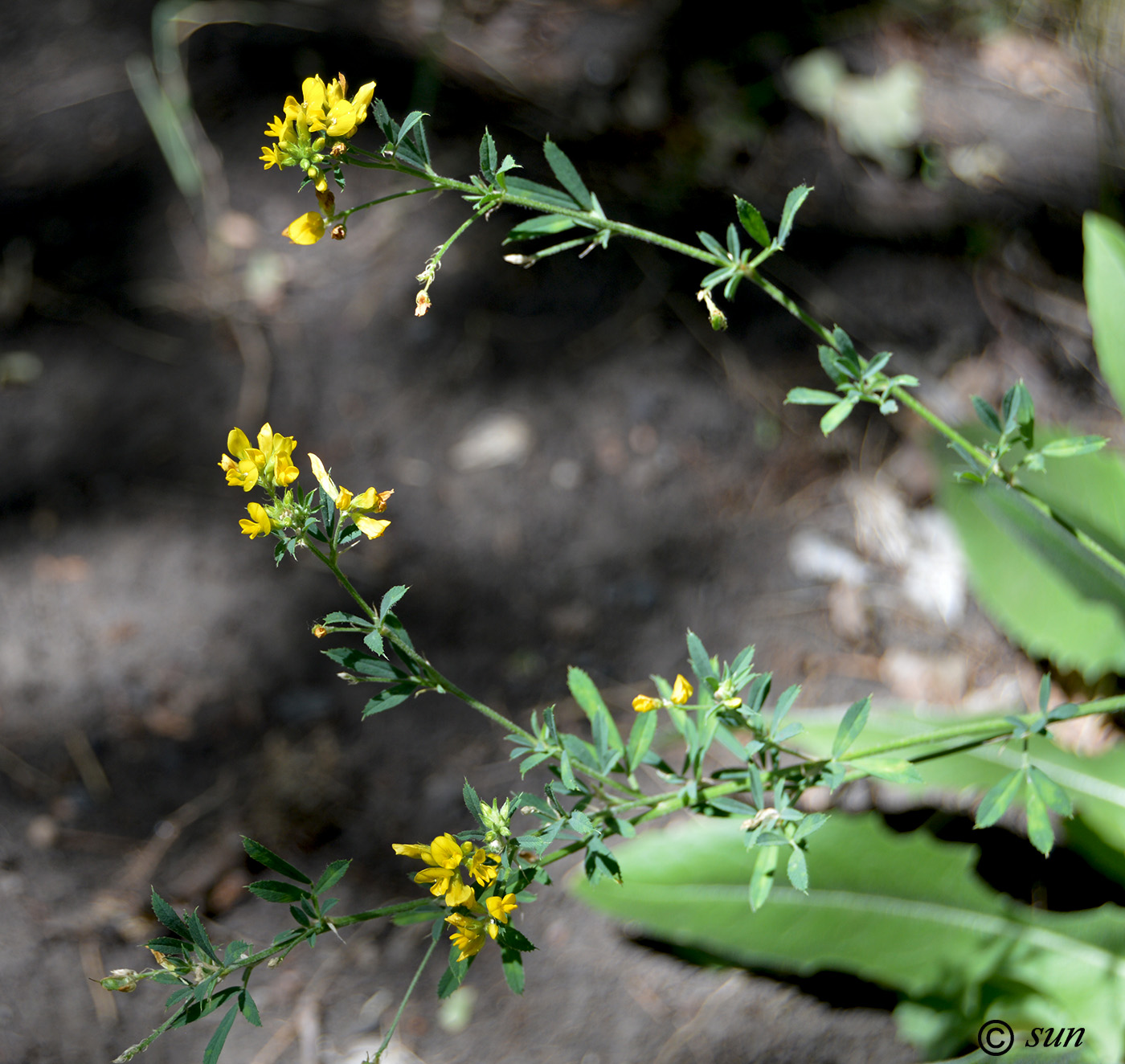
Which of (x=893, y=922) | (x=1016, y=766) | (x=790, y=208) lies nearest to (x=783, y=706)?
(x=790, y=208)

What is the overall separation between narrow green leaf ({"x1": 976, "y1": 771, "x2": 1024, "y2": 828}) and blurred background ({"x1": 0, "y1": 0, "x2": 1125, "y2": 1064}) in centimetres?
77

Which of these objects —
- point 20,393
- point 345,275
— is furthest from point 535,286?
point 20,393

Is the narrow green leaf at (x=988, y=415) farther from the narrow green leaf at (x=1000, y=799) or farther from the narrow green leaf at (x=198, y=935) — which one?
the narrow green leaf at (x=198, y=935)

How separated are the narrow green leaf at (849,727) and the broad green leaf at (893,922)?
1.77ft

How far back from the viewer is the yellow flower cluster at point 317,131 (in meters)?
0.73

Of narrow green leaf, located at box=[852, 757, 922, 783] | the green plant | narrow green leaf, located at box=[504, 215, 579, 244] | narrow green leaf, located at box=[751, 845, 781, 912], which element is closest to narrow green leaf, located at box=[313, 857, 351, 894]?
the green plant

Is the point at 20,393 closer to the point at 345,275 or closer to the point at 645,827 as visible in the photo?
the point at 345,275

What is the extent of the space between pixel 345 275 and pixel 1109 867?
2131 mm

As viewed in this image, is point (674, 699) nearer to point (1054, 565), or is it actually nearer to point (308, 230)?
point (308, 230)

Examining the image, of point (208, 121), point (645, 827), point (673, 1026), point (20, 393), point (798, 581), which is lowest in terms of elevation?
point (673, 1026)

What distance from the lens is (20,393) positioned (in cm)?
208

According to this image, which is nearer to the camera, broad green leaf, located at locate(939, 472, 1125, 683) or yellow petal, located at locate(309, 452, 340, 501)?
yellow petal, located at locate(309, 452, 340, 501)

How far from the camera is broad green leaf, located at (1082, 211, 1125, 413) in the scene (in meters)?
1.51

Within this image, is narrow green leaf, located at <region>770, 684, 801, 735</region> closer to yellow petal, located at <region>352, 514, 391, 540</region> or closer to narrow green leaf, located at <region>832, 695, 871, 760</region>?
narrow green leaf, located at <region>832, 695, 871, 760</region>
